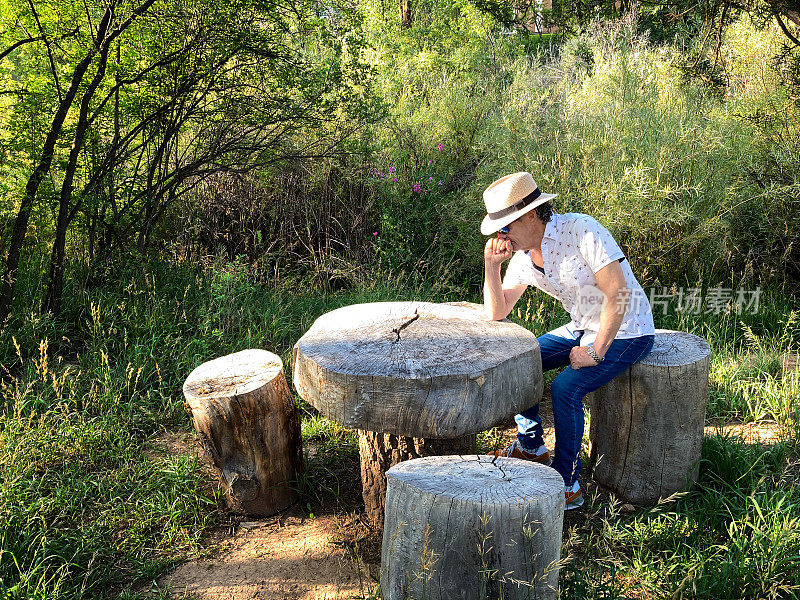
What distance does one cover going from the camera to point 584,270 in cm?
262

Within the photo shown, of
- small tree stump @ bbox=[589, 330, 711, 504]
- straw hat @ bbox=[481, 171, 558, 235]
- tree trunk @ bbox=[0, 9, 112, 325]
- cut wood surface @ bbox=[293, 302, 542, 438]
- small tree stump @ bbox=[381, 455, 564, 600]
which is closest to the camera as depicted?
small tree stump @ bbox=[381, 455, 564, 600]

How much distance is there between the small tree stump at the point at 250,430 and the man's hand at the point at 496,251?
107cm

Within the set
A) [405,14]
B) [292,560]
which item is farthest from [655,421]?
[405,14]

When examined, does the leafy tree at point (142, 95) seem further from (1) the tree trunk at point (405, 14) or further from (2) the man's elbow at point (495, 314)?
(1) the tree trunk at point (405, 14)

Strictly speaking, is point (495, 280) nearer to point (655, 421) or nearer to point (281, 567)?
point (655, 421)

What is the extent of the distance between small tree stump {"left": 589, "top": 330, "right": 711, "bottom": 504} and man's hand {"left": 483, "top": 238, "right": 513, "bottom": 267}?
717 millimetres

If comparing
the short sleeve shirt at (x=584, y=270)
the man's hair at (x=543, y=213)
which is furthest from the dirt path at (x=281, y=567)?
the man's hair at (x=543, y=213)

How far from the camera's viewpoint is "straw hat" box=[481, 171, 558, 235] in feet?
8.51

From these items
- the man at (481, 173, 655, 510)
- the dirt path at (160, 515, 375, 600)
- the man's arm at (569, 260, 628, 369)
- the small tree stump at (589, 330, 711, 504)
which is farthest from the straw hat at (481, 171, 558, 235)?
the dirt path at (160, 515, 375, 600)

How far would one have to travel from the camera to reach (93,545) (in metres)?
2.62

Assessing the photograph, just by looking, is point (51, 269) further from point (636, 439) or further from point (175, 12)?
point (636, 439)

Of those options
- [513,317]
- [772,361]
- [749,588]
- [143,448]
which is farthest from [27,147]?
[772,361]

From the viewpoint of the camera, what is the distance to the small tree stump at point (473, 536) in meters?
1.77

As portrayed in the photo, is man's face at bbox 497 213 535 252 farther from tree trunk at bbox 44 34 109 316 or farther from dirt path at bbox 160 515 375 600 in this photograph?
tree trunk at bbox 44 34 109 316
